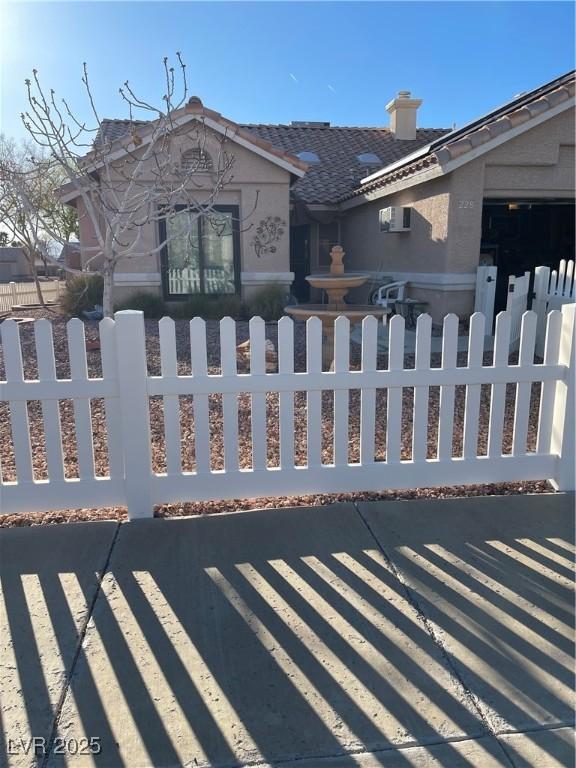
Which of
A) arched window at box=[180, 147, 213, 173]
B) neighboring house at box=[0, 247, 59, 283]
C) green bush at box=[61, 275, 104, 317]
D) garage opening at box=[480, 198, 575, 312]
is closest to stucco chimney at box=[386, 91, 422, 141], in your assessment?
garage opening at box=[480, 198, 575, 312]

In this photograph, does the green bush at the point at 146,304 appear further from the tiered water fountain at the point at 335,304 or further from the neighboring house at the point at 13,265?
the neighboring house at the point at 13,265

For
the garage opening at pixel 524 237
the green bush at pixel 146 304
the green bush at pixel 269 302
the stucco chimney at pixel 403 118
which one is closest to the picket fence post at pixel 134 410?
the green bush at pixel 269 302

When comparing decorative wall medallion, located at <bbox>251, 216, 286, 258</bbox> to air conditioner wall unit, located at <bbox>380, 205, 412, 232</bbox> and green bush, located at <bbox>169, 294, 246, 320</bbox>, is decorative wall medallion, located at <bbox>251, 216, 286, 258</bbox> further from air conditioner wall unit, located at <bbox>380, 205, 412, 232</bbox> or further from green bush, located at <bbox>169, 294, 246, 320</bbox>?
air conditioner wall unit, located at <bbox>380, 205, 412, 232</bbox>

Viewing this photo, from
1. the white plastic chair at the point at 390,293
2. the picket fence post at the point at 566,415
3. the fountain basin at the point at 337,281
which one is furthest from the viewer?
the white plastic chair at the point at 390,293

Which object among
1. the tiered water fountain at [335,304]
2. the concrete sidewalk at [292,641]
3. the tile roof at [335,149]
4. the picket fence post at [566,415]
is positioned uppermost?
the tile roof at [335,149]

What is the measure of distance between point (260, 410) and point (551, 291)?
596 cm

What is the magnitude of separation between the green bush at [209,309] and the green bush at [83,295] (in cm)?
158

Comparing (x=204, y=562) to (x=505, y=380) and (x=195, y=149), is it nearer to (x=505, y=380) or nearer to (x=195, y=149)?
(x=505, y=380)

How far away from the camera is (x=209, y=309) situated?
1239 cm

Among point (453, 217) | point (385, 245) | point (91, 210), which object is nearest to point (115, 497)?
point (91, 210)

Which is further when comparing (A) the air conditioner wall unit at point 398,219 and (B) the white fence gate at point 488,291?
Answer: (A) the air conditioner wall unit at point 398,219

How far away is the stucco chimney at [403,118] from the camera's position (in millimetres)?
19125

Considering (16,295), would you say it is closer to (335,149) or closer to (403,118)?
(335,149)

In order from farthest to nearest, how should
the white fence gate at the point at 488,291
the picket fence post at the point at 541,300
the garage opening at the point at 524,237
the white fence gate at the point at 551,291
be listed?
the garage opening at the point at 524,237, the white fence gate at the point at 488,291, the picket fence post at the point at 541,300, the white fence gate at the point at 551,291
